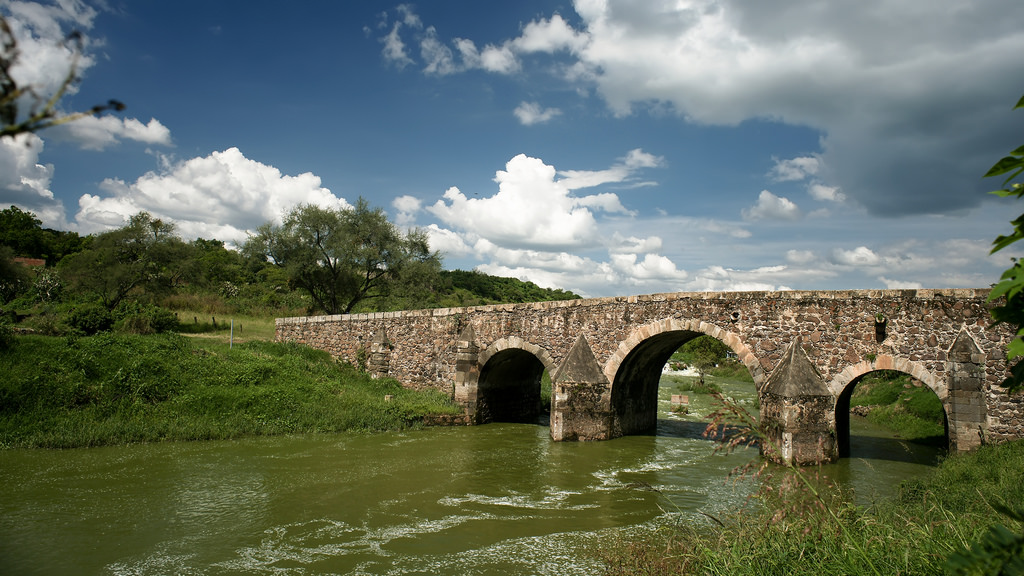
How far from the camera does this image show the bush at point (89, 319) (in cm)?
1831

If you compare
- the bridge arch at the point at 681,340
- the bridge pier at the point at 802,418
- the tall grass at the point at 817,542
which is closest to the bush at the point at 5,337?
the bridge arch at the point at 681,340

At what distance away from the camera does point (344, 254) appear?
30719 mm

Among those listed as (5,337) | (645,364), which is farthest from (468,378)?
(5,337)

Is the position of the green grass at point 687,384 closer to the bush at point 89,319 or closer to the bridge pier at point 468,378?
the bridge pier at point 468,378

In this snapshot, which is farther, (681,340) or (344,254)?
(344,254)

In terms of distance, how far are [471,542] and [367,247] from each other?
25795mm

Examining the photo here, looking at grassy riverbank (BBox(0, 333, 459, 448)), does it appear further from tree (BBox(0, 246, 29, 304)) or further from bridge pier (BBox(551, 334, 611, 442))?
tree (BBox(0, 246, 29, 304))

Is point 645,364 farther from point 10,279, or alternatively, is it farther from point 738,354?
point 10,279

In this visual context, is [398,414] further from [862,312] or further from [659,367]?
[862,312]

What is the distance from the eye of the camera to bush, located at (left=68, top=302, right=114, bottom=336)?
1831 cm

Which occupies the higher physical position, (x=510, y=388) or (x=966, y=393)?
(x=966, y=393)

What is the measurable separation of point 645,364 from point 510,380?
517cm

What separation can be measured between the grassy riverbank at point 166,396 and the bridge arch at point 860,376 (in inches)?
394

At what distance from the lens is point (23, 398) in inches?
488
